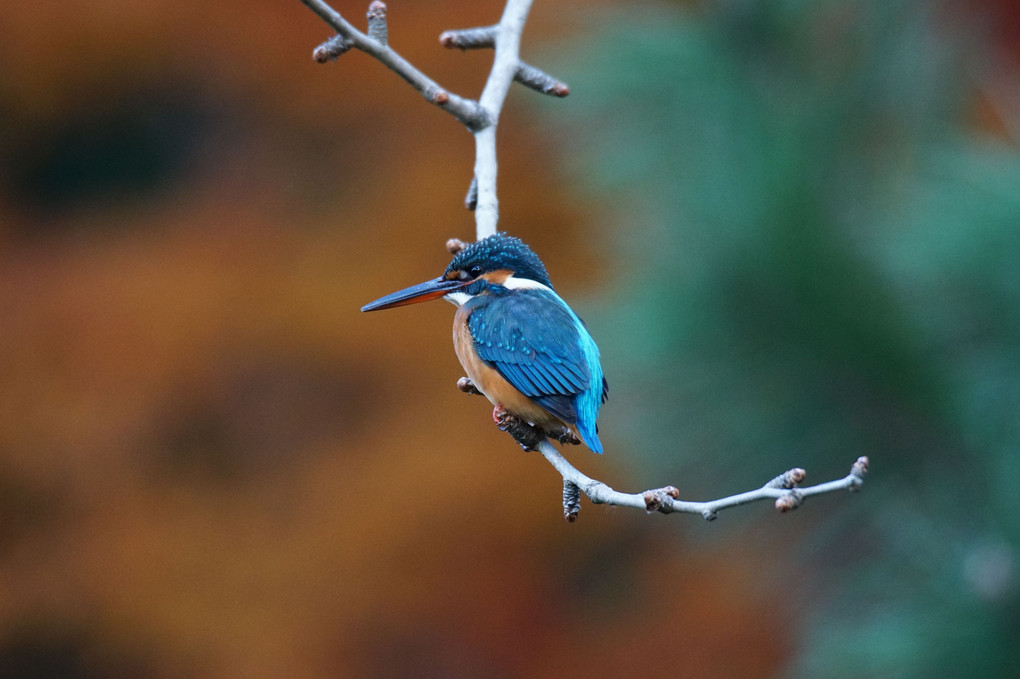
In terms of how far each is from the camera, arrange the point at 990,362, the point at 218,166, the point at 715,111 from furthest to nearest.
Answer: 1. the point at 218,166
2. the point at 715,111
3. the point at 990,362

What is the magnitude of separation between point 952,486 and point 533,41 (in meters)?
2.90

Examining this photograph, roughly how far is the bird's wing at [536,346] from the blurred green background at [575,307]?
0.12m

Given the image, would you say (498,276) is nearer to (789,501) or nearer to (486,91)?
(486,91)

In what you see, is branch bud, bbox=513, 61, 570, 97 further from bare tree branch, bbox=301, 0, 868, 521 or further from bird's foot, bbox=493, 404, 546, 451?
bird's foot, bbox=493, 404, 546, 451

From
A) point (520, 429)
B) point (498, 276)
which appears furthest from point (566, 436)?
point (498, 276)

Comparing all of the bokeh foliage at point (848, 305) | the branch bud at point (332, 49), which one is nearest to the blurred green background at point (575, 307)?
the bokeh foliage at point (848, 305)

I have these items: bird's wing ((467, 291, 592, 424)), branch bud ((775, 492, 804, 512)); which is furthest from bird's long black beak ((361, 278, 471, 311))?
branch bud ((775, 492, 804, 512))

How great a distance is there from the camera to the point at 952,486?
6.01 ft

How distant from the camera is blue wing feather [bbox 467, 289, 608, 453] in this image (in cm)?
191

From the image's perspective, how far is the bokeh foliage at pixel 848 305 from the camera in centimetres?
179

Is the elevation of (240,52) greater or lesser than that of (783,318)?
greater

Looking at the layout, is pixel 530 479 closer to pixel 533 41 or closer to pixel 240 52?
pixel 533 41

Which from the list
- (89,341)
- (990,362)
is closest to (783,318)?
(990,362)

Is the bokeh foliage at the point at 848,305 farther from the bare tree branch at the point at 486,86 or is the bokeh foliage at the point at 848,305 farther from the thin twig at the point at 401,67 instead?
the thin twig at the point at 401,67
